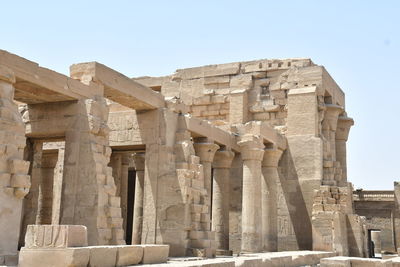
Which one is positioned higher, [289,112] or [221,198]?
[289,112]

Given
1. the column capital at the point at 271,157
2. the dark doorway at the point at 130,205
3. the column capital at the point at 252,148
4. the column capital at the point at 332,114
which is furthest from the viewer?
the column capital at the point at 332,114

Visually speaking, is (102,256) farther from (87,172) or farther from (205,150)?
(205,150)

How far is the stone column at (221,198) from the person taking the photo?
16.8 meters

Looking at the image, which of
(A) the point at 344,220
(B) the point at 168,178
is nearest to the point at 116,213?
(B) the point at 168,178

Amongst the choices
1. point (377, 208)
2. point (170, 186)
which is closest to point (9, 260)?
point (170, 186)

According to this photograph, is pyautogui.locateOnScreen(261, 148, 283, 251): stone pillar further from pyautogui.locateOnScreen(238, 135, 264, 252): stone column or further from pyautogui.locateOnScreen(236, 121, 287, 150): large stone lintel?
pyautogui.locateOnScreen(238, 135, 264, 252): stone column

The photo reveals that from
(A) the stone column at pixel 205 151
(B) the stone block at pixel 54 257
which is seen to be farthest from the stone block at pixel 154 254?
(A) the stone column at pixel 205 151

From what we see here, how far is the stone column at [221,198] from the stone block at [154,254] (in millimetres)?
7502

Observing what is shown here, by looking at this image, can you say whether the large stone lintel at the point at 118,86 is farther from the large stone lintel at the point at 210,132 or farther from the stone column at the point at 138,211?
the stone column at the point at 138,211

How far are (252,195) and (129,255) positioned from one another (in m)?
8.43

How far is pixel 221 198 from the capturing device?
16906 mm

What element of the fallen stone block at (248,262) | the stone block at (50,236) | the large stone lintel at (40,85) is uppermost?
the large stone lintel at (40,85)

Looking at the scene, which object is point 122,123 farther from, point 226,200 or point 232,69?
point 232,69

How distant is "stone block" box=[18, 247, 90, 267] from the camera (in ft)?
23.1
